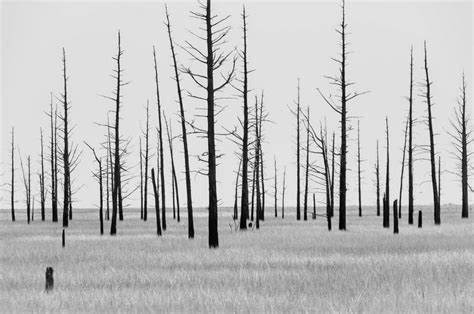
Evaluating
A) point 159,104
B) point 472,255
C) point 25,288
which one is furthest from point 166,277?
point 159,104

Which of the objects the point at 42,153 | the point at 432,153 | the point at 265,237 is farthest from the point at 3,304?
the point at 42,153

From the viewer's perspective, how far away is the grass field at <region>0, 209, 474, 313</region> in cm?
1040

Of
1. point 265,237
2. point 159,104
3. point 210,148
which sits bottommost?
point 265,237

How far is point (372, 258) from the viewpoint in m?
17.7

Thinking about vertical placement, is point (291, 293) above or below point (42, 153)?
below

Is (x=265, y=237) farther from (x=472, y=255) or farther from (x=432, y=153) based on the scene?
(x=432, y=153)

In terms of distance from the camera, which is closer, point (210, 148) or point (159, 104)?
point (210, 148)

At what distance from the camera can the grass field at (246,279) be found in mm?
10398

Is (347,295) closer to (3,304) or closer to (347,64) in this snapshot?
(3,304)

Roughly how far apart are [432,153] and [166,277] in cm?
2787

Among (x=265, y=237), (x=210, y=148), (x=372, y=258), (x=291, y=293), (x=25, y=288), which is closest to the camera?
(x=291, y=293)

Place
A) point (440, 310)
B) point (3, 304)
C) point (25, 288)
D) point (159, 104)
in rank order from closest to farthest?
point (440, 310), point (3, 304), point (25, 288), point (159, 104)

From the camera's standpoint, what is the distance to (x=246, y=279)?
13844 millimetres

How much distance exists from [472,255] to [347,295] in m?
8.07
